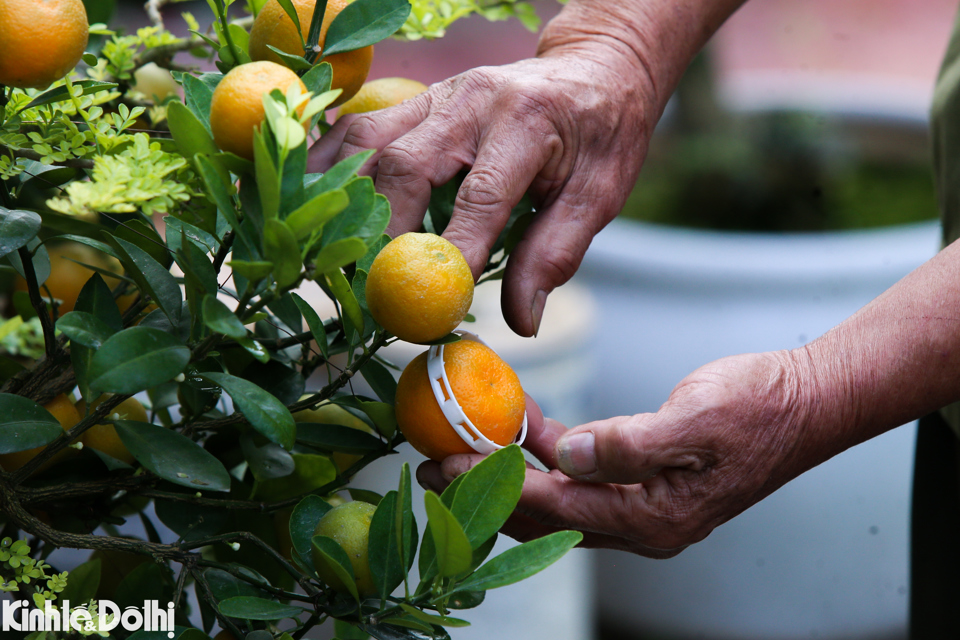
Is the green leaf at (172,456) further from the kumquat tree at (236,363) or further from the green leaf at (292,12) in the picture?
the green leaf at (292,12)

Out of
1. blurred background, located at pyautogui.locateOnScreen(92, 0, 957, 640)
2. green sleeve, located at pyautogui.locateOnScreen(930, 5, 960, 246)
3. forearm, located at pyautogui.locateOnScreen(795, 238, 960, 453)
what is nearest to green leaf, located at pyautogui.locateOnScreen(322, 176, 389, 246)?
forearm, located at pyautogui.locateOnScreen(795, 238, 960, 453)

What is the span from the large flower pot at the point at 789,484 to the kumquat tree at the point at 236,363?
33.1 inches

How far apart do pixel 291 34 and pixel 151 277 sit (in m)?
0.14

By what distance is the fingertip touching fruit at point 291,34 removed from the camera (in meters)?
0.39

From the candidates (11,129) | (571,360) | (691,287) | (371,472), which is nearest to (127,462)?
(11,129)

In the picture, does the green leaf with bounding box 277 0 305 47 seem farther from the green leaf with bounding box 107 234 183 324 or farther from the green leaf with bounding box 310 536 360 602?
the green leaf with bounding box 310 536 360 602

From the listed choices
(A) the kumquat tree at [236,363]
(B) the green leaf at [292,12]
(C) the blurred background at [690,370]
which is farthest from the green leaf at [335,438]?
(C) the blurred background at [690,370]

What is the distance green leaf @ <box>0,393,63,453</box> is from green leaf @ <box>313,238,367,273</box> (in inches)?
6.5

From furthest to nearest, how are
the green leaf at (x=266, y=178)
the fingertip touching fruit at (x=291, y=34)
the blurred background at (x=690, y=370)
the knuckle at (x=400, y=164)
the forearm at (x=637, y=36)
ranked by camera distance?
the blurred background at (x=690, y=370) < the forearm at (x=637, y=36) < the knuckle at (x=400, y=164) < the fingertip touching fruit at (x=291, y=34) < the green leaf at (x=266, y=178)

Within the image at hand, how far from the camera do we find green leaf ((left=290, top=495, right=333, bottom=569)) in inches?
15.6

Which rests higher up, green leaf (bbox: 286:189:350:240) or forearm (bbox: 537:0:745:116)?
forearm (bbox: 537:0:745:116)

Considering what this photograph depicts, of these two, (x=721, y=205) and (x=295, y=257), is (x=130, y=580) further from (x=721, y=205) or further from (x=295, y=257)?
(x=721, y=205)

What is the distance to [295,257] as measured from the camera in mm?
302

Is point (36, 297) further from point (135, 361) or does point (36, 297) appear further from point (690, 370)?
point (690, 370)
